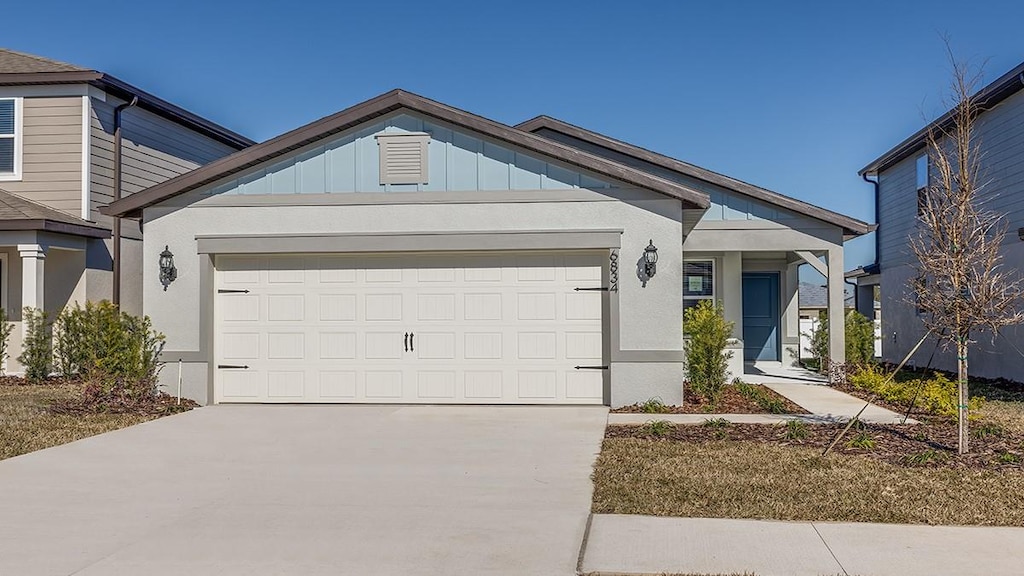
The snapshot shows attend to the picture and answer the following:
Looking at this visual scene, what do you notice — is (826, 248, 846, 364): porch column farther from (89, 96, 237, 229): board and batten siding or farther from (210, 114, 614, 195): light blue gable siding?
(89, 96, 237, 229): board and batten siding

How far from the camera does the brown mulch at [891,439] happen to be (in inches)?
329

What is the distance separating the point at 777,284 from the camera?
71.1 ft

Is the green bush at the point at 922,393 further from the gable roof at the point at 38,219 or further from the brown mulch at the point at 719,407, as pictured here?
the gable roof at the point at 38,219

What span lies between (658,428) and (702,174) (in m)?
7.99

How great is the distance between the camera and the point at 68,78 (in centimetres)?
1614

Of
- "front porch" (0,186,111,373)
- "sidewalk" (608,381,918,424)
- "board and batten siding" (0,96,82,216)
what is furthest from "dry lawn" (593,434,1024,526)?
"board and batten siding" (0,96,82,216)

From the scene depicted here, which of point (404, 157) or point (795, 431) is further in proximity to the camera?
point (404, 157)

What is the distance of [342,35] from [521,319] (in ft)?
33.0

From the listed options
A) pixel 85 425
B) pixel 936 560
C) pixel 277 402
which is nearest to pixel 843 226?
pixel 277 402

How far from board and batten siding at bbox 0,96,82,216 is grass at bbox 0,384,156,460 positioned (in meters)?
4.36

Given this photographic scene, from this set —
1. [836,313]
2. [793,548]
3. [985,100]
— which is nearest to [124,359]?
[793,548]

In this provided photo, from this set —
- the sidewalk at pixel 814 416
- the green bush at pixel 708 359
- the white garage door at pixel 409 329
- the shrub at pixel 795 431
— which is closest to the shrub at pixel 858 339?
the sidewalk at pixel 814 416

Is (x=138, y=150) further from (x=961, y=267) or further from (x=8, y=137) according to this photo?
(x=961, y=267)

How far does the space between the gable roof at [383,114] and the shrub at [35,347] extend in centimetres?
376
